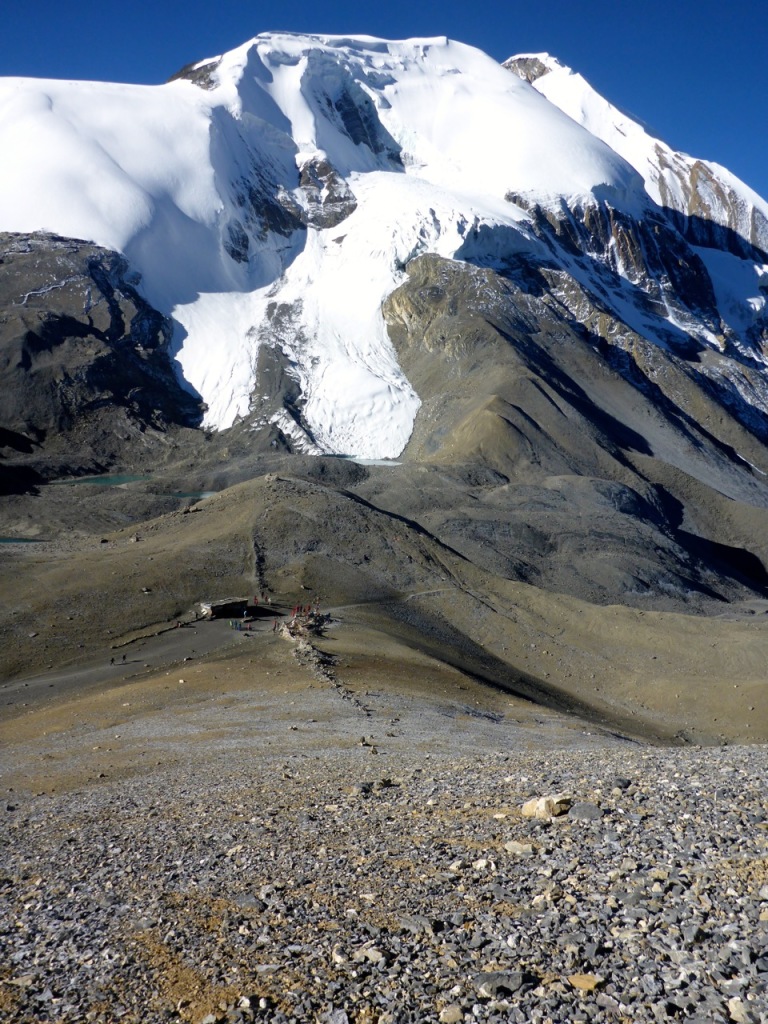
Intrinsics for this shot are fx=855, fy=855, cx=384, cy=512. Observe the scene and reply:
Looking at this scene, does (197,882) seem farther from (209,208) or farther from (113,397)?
(209,208)

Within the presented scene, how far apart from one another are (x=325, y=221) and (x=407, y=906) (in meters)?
150

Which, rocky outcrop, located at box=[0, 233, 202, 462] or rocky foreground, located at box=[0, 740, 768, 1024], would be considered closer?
rocky foreground, located at box=[0, 740, 768, 1024]

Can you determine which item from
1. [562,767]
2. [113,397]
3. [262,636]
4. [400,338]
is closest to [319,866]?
[562,767]

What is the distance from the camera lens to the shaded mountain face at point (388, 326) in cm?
6969

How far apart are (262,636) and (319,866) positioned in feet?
75.7

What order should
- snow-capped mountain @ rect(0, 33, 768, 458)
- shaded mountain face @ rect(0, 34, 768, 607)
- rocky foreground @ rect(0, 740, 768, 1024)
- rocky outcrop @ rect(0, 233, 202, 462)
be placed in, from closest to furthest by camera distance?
rocky foreground @ rect(0, 740, 768, 1024), shaded mountain face @ rect(0, 34, 768, 607), rocky outcrop @ rect(0, 233, 202, 462), snow-capped mountain @ rect(0, 33, 768, 458)

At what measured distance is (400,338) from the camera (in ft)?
384

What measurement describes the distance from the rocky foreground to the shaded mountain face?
32075 millimetres

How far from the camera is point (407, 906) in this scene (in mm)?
7637

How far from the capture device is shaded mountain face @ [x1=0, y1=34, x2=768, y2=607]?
229 ft

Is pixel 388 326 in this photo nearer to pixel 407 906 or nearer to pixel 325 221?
pixel 325 221

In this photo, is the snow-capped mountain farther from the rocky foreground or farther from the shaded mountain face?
the rocky foreground

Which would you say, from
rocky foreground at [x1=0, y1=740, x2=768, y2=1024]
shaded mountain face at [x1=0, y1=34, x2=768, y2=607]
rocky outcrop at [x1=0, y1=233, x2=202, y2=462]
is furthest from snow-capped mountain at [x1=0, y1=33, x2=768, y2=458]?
rocky foreground at [x1=0, y1=740, x2=768, y2=1024]

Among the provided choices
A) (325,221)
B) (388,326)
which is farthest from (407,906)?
(325,221)
